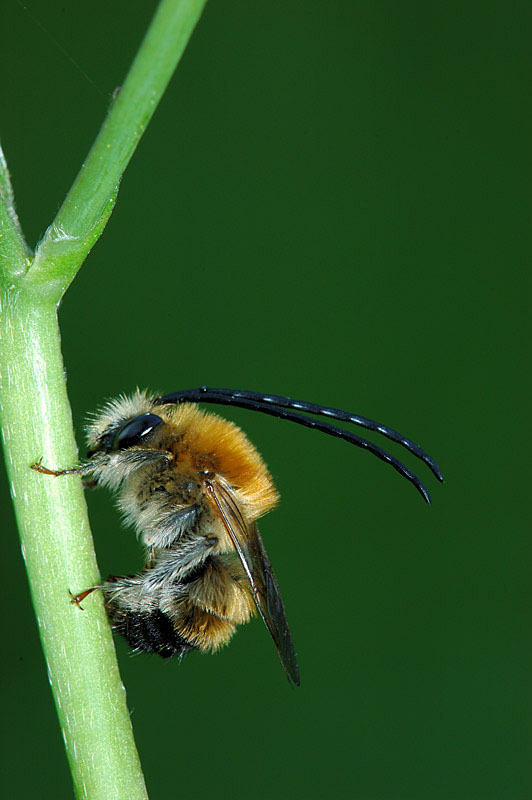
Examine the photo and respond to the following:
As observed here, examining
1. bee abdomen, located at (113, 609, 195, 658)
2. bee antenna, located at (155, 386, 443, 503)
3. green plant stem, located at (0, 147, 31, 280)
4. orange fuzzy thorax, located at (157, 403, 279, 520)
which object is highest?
green plant stem, located at (0, 147, 31, 280)

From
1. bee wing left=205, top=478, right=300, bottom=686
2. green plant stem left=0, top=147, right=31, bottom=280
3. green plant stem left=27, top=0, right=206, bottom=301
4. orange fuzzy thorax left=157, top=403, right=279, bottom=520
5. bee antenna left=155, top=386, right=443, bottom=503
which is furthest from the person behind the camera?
orange fuzzy thorax left=157, top=403, right=279, bottom=520

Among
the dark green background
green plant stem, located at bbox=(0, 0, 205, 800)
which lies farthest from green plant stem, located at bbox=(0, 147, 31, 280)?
the dark green background

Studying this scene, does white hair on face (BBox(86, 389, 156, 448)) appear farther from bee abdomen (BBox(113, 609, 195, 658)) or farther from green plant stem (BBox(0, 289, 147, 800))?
green plant stem (BBox(0, 289, 147, 800))

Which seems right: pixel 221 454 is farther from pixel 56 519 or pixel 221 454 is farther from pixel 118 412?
pixel 56 519

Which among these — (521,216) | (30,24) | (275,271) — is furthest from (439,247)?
(30,24)

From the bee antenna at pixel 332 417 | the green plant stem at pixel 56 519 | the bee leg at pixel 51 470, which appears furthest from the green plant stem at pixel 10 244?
the bee antenna at pixel 332 417

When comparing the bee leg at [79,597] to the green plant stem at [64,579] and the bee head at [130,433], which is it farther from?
the bee head at [130,433]

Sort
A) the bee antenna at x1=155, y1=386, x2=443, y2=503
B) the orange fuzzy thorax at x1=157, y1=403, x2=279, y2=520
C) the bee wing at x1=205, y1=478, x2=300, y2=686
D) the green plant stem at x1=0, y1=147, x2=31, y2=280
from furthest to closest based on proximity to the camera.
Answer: the orange fuzzy thorax at x1=157, y1=403, x2=279, y2=520
the bee wing at x1=205, y1=478, x2=300, y2=686
the bee antenna at x1=155, y1=386, x2=443, y2=503
the green plant stem at x1=0, y1=147, x2=31, y2=280

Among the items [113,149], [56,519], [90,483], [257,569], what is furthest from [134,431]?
[113,149]
